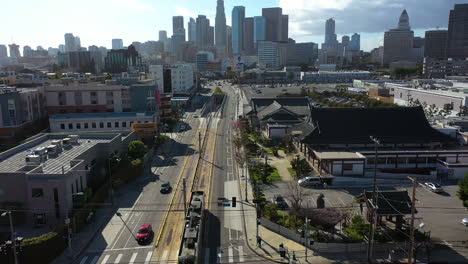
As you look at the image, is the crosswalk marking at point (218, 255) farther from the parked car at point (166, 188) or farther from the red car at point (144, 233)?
the parked car at point (166, 188)

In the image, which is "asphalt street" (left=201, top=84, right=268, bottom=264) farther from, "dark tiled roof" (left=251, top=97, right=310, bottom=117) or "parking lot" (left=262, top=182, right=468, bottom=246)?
"dark tiled roof" (left=251, top=97, right=310, bottom=117)

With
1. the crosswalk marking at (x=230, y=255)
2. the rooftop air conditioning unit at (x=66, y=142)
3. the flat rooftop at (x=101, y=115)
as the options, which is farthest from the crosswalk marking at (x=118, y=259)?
the flat rooftop at (x=101, y=115)

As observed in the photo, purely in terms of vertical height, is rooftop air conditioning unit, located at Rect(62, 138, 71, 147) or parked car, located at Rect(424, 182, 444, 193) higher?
rooftop air conditioning unit, located at Rect(62, 138, 71, 147)

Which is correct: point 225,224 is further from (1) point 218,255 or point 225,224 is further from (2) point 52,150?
(2) point 52,150

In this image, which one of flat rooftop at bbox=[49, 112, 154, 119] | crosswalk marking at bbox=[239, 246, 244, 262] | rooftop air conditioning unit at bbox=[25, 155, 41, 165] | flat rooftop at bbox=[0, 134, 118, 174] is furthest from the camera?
flat rooftop at bbox=[49, 112, 154, 119]

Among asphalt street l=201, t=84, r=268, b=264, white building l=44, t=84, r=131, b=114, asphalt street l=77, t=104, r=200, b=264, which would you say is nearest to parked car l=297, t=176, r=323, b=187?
asphalt street l=201, t=84, r=268, b=264

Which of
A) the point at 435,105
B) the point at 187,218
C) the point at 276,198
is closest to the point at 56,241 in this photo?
the point at 187,218

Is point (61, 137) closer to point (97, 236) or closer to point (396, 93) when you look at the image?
point (97, 236)
